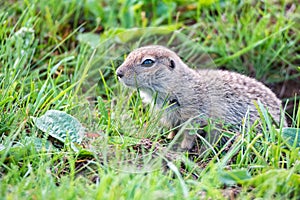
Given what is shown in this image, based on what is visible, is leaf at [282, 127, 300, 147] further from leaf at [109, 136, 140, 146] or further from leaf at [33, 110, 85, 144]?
leaf at [33, 110, 85, 144]

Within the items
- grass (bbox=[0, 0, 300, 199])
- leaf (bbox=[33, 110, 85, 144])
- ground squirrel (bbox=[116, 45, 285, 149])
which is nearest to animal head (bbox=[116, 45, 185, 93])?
ground squirrel (bbox=[116, 45, 285, 149])

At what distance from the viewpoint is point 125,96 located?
4598 mm

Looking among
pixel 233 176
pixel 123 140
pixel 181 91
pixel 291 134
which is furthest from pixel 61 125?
pixel 291 134

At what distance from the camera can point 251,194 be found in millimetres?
3209

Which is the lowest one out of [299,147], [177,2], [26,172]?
A: [26,172]

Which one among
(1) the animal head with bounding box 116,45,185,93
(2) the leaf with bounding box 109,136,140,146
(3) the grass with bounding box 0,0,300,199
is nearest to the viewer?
(3) the grass with bounding box 0,0,300,199

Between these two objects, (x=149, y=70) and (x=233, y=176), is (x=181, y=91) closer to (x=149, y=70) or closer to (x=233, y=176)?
(x=149, y=70)

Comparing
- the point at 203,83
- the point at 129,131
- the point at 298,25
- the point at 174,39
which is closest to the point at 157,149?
the point at 129,131

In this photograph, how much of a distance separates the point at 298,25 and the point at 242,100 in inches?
61.7

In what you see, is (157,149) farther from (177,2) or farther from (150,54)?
(177,2)

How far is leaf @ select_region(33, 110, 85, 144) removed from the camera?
3806mm

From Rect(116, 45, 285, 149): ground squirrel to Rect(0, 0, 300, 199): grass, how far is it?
15 cm

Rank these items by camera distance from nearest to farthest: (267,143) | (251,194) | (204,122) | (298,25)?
1. (251,194)
2. (267,143)
3. (204,122)
4. (298,25)

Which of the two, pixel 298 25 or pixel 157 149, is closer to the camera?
pixel 157 149
